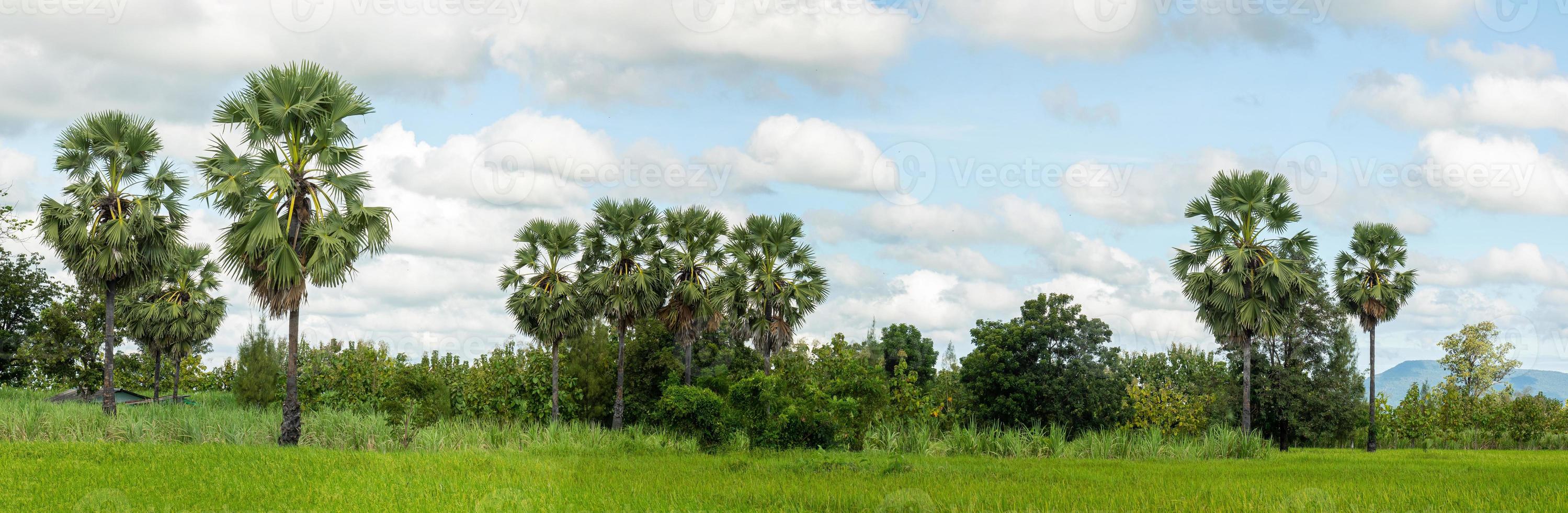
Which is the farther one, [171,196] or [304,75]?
[171,196]

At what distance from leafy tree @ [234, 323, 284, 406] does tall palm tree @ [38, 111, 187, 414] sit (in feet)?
41.7

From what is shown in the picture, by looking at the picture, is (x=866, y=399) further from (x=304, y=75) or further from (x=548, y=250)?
(x=548, y=250)

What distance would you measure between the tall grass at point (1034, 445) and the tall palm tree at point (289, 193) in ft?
45.4

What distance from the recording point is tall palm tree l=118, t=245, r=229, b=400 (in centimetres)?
4578

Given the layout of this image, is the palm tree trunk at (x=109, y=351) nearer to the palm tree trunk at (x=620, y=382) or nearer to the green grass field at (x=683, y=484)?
the green grass field at (x=683, y=484)

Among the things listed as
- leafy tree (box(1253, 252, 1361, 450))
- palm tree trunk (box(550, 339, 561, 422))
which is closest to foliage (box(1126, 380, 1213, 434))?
leafy tree (box(1253, 252, 1361, 450))

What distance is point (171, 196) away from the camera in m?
30.0

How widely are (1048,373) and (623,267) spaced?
663 inches

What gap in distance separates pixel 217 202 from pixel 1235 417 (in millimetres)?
40398

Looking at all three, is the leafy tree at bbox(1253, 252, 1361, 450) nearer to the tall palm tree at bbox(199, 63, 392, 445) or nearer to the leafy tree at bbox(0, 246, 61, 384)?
the tall palm tree at bbox(199, 63, 392, 445)

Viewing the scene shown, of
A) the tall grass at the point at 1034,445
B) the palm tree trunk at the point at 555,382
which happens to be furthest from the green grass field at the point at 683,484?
the palm tree trunk at the point at 555,382

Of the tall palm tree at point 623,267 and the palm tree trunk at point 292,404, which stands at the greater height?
the tall palm tree at point 623,267

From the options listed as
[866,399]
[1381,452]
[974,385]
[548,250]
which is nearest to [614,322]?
[548,250]

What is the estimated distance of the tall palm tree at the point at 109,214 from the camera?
28.3m
